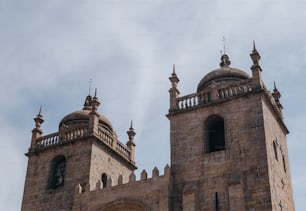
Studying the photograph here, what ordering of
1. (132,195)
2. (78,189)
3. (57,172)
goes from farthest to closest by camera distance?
(57,172) → (78,189) → (132,195)

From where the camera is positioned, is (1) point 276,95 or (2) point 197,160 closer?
(2) point 197,160

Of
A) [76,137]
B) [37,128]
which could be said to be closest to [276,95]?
[76,137]

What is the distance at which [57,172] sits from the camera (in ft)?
98.0

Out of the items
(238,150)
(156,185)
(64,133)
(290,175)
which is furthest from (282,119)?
(64,133)

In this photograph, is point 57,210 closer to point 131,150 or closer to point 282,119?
point 131,150

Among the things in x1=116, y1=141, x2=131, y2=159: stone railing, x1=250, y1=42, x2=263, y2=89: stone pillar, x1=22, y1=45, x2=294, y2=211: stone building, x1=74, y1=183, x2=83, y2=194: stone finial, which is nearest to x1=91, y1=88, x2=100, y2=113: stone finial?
x1=22, y1=45, x2=294, y2=211: stone building

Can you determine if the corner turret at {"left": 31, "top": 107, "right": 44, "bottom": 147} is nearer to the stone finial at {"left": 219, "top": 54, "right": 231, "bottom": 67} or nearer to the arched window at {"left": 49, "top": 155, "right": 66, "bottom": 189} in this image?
the arched window at {"left": 49, "top": 155, "right": 66, "bottom": 189}

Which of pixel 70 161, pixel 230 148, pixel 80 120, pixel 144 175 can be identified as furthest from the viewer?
pixel 80 120

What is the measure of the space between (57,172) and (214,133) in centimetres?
955

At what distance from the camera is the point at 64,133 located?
30516 mm

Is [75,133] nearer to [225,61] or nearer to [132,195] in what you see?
[132,195]

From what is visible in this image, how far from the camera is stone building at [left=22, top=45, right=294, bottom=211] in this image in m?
23.3

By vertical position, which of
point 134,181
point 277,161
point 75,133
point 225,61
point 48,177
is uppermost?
point 225,61

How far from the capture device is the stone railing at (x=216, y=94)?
2566cm
